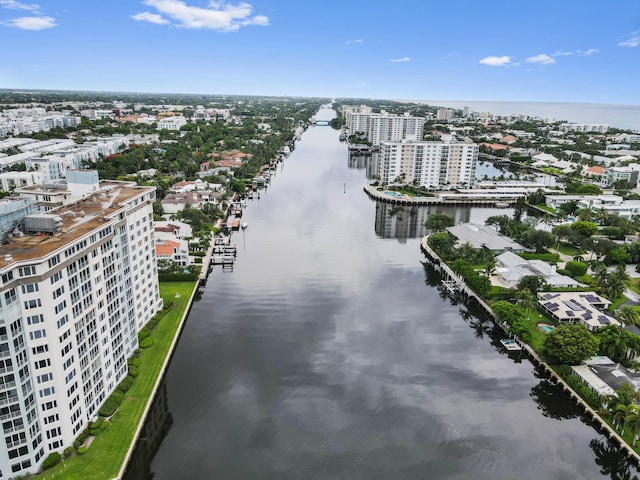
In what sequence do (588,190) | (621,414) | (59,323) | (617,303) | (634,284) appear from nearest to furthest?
1. (59,323)
2. (621,414)
3. (617,303)
4. (634,284)
5. (588,190)

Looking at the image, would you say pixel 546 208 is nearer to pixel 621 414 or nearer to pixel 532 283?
pixel 532 283

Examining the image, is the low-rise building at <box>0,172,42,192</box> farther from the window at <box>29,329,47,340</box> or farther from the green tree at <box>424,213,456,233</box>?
the window at <box>29,329,47,340</box>

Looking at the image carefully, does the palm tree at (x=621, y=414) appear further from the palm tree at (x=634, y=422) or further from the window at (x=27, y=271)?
the window at (x=27, y=271)

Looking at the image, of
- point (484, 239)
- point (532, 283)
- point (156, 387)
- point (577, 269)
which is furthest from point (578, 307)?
point (156, 387)

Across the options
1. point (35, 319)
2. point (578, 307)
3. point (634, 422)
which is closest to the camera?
point (35, 319)

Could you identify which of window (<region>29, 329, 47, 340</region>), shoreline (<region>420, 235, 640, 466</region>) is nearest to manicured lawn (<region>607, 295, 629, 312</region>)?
shoreline (<region>420, 235, 640, 466</region>)

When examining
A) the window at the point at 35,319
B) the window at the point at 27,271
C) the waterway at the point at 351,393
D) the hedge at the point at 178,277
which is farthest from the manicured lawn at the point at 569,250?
the window at the point at 27,271
